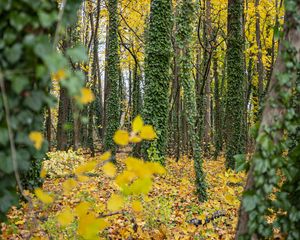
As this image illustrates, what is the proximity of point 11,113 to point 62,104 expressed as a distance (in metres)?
14.5

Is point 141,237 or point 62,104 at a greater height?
point 62,104

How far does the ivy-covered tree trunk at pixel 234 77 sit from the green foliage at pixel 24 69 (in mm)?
11797

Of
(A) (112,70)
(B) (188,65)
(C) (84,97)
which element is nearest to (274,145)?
(C) (84,97)

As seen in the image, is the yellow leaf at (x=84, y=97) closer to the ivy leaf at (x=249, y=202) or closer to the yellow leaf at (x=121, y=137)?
the yellow leaf at (x=121, y=137)

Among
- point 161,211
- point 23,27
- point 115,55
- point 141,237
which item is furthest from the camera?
point 115,55

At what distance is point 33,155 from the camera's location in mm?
2471

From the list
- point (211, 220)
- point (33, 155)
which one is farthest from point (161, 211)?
point (33, 155)

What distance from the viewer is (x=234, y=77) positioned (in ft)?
45.2

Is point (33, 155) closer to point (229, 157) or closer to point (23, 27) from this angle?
point (23, 27)

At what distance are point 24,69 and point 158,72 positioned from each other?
986 centimetres

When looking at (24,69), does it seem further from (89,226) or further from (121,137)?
(89,226)

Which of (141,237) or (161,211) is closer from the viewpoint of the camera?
(141,237)

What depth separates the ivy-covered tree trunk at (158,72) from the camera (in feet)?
38.8

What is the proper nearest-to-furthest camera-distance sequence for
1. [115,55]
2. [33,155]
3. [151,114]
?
[33,155] → [151,114] → [115,55]
